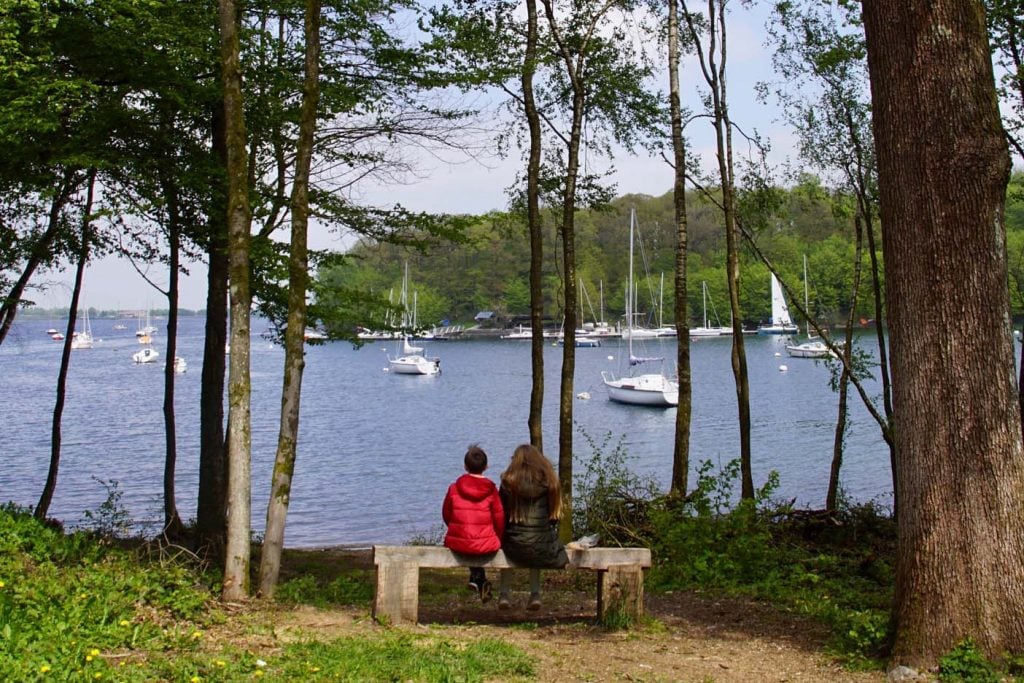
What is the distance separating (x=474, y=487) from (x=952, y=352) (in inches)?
133

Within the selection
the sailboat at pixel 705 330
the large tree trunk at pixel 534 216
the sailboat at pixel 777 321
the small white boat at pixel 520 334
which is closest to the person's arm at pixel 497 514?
the large tree trunk at pixel 534 216

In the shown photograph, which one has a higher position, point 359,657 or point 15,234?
point 15,234

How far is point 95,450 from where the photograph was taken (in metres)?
33.3

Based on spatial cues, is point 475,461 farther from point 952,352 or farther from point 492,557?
point 952,352

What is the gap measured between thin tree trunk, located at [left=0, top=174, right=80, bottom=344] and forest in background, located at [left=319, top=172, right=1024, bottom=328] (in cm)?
348

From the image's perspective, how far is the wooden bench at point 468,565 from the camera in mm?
7094

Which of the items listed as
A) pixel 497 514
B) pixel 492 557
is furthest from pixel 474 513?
pixel 492 557

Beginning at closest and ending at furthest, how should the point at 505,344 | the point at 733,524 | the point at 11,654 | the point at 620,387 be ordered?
1. the point at 11,654
2. the point at 733,524
3. the point at 620,387
4. the point at 505,344

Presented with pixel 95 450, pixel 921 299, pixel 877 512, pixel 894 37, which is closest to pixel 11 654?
pixel 921 299

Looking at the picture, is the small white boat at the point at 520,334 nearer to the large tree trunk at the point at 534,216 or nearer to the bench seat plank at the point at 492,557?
the large tree trunk at the point at 534,216

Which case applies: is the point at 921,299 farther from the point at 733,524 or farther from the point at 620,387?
the point at 620,387

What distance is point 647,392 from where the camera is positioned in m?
50.9

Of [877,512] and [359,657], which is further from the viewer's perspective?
[877,512]

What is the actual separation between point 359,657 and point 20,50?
23.3 feet
